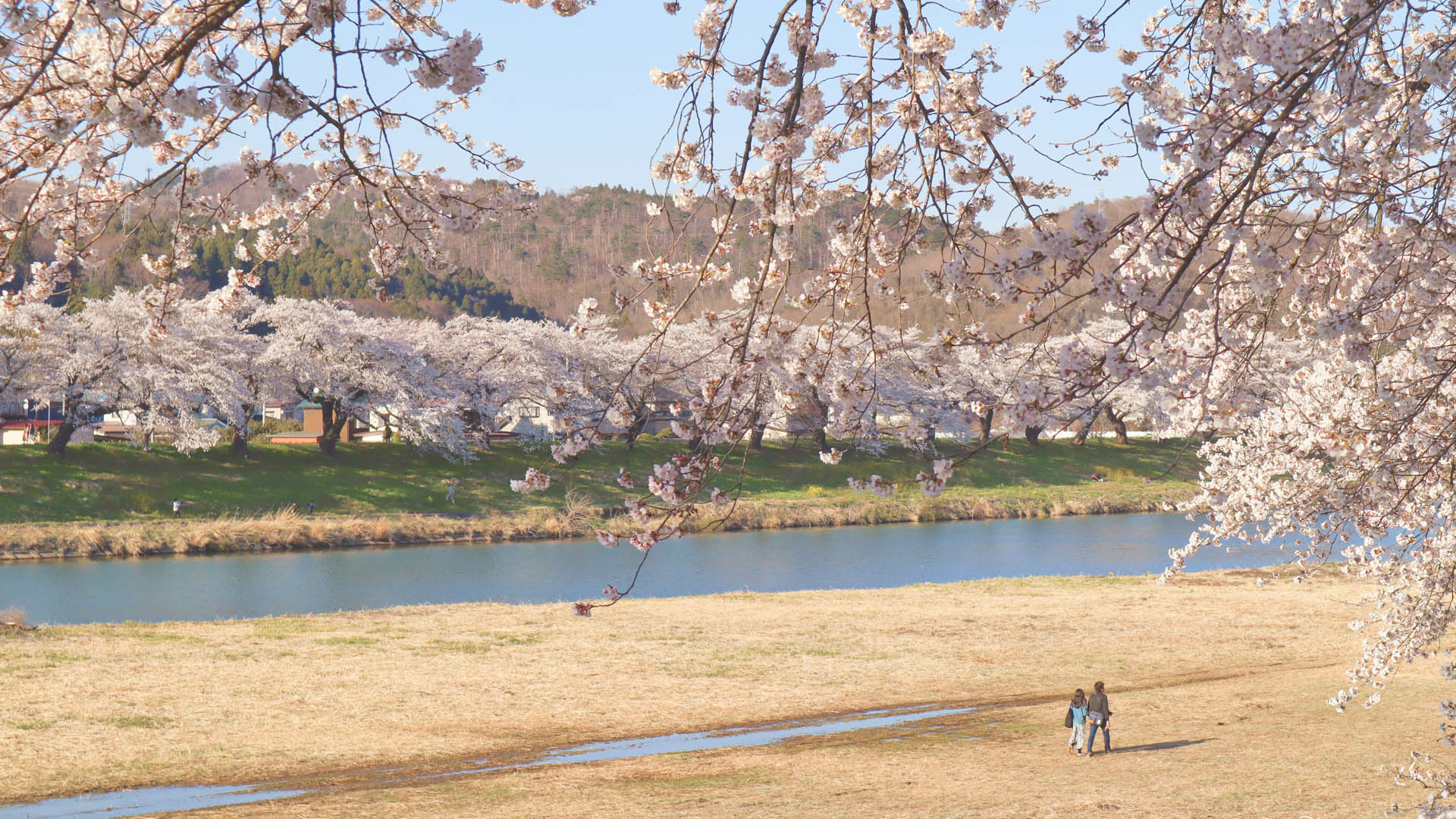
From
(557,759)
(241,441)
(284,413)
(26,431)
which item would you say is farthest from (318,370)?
(284,413)

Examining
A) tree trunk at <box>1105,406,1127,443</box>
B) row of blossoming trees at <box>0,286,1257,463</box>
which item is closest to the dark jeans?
row of blossoming trees at <box>0,286,1257,463</box>

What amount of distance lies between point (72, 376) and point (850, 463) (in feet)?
85.8

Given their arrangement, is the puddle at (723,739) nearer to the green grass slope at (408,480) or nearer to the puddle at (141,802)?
the puddle at (141,802)

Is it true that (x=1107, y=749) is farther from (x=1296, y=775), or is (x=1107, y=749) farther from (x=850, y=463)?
(x=850, y=463)

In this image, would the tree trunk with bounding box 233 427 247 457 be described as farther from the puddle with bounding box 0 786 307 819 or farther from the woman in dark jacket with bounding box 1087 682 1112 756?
the woman in dark jacket with bounding box 1087 682 1112 756

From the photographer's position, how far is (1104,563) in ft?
86.1

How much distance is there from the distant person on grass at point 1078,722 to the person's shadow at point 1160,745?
336 millimetres

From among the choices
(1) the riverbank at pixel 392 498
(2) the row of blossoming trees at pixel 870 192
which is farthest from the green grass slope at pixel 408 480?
(2) the row of blossoming trees at pixel 870 192

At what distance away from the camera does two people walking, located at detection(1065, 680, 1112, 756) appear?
10047 mm

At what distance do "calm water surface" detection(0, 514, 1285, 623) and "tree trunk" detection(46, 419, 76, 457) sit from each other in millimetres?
8787

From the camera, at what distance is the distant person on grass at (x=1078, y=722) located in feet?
32.9

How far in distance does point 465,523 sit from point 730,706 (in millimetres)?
20228

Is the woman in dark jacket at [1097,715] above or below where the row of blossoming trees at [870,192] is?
below

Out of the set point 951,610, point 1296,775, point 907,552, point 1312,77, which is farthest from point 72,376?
point 1312,77
